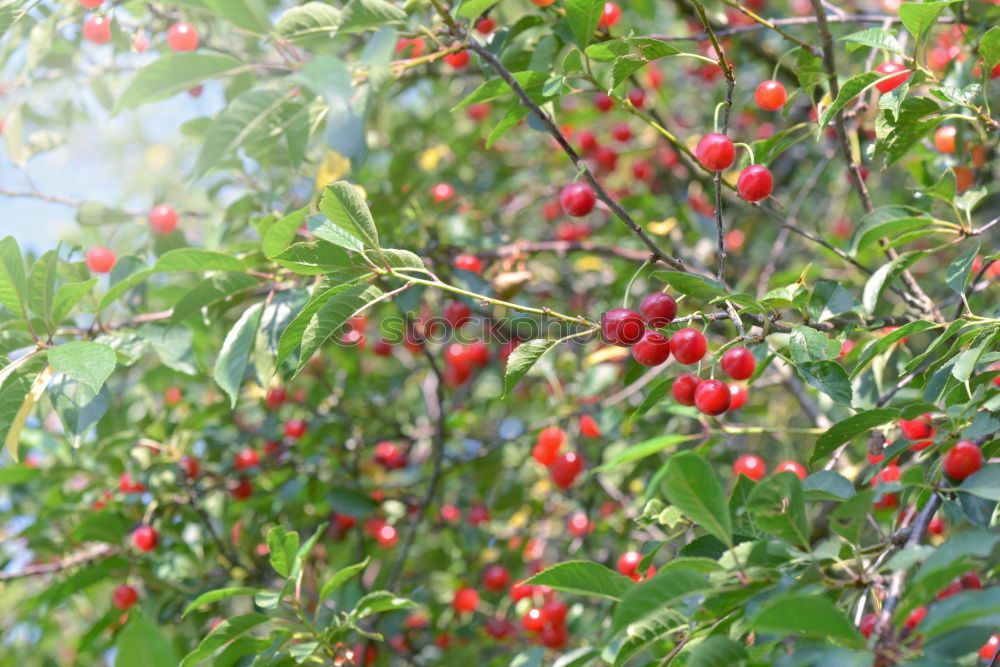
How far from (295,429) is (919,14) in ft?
6.44

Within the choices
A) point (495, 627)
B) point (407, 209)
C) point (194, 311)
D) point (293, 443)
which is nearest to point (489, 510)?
point (495, 627)

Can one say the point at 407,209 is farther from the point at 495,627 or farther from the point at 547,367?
the point at 495,627

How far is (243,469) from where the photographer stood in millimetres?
2328

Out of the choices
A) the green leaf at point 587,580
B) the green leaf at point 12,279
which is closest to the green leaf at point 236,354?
the green leaf at point 12,279

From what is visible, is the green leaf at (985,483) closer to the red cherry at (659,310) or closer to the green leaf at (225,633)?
the red cherry at (659,310)

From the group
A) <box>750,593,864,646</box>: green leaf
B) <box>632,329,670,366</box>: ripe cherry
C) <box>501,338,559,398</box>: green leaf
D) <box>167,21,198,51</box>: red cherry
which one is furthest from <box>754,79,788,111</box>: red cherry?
<box>167,21,198,51</box>: red cherry

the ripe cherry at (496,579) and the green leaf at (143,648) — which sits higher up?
the green leaf at (143,648)

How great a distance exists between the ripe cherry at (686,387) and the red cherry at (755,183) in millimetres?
310

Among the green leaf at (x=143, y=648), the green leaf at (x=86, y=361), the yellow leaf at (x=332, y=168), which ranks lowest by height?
the yellow leaf at (x=332, y=168)

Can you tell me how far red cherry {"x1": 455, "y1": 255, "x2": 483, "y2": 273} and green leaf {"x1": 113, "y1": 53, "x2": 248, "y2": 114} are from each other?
3.31 feet

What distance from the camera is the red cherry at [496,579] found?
Answer: 250cm

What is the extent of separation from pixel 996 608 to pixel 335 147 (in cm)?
82

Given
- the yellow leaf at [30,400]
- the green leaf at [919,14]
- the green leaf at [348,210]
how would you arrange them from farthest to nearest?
the yellow leaf at [30,400] < the green leaf at [919,14] < the green leaf at [348,210]

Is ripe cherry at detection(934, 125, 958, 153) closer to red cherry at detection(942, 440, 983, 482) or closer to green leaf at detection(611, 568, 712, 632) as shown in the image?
red cherry at detection(942, 440, 983, 482)
